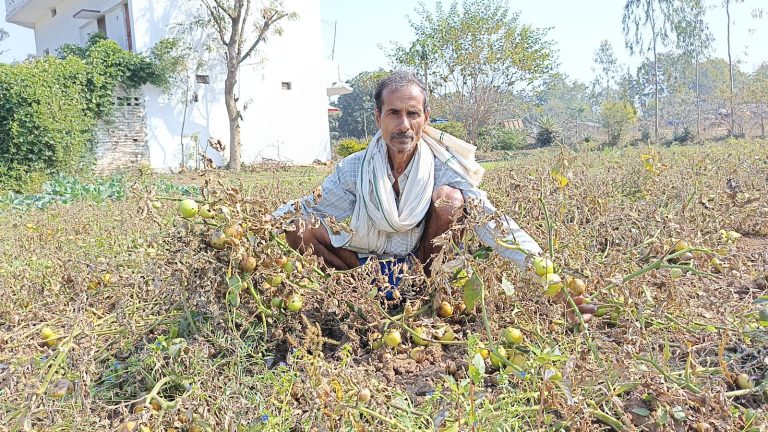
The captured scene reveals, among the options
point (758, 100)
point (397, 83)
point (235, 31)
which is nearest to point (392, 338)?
point (397, 83)

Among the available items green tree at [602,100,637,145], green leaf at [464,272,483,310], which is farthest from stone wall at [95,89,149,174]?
green tree at [602,100,637,145]

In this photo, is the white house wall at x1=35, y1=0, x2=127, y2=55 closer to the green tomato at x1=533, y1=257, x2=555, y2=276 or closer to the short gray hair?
the short gray hair

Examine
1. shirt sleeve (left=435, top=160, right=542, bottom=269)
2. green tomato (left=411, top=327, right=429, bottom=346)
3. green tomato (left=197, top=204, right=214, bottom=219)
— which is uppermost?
green tomato (left=197, top=204, right=214, bottom=219)

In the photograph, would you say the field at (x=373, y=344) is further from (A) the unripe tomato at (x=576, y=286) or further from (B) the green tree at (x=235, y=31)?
(B) the green tree at (x=235, y=31)

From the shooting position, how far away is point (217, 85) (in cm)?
1612

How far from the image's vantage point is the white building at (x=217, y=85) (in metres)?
14.9

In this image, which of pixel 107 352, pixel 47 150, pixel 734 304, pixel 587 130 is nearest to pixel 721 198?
pixel 734 304

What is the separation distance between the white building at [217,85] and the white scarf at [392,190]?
1324 cm

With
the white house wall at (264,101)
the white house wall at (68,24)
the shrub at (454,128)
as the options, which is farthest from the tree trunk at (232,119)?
the shrub at (454,128)

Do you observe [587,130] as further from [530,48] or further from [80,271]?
[80,271]

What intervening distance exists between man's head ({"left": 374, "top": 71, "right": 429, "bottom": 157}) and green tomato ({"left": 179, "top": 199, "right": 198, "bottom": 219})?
3.13 ft

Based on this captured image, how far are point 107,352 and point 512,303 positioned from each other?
138 cm

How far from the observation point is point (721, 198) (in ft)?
11.9

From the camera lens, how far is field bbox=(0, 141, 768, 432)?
59.2 inches
